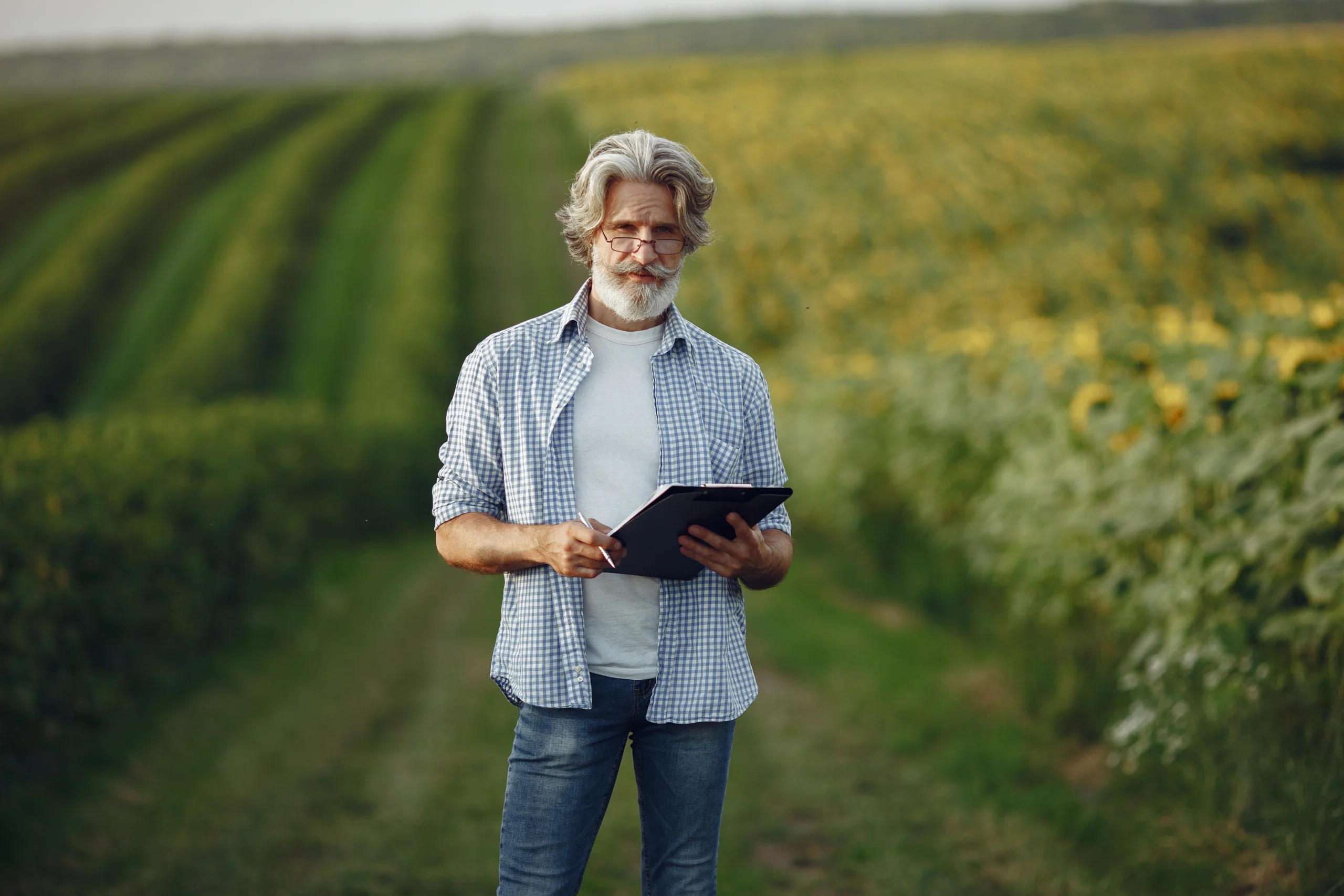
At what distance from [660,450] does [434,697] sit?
4.76 m

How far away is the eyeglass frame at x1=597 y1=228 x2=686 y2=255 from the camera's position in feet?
6.92

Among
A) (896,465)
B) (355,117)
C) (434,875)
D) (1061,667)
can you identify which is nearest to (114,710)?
(434,875)

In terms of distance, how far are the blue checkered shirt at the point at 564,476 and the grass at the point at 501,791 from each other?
198cm

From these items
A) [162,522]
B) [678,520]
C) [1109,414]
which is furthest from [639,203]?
[162,522]

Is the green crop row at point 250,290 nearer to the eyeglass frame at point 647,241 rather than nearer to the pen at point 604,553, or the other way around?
the eyeglass frame at point 647,241

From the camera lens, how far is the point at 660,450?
2.11 m

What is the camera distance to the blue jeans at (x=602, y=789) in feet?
6.91

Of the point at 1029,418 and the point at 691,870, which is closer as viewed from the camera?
the point at 691,870

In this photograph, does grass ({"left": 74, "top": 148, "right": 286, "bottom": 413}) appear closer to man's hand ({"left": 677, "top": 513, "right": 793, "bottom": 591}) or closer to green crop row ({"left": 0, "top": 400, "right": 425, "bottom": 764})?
green crop row ({"left": 0, "top": 400, "right": 425, "bottom": 764})

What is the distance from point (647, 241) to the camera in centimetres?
211

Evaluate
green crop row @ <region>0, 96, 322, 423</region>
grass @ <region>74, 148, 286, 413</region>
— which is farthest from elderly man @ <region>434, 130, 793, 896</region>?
grass @ <region>74, 148, 286, 413</region>

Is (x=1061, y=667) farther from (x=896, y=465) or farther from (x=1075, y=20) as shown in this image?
(x=1075, y=20)

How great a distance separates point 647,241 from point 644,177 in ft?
0.40

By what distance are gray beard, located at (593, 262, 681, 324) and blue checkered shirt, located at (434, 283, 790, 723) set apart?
7cm
